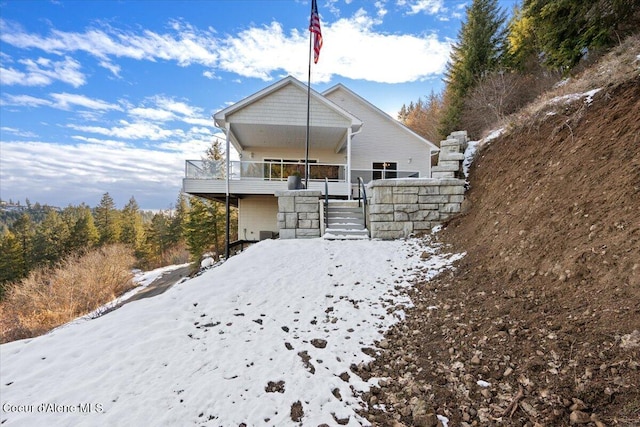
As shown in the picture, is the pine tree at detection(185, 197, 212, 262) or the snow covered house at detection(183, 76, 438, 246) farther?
the pine tree at detection(185, 197, 212, 262)

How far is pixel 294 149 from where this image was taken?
45.3ft

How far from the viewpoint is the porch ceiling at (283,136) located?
1127 cm

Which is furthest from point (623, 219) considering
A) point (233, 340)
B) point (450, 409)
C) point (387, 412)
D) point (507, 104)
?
point (507, 104)

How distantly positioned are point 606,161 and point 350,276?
12.9 feet

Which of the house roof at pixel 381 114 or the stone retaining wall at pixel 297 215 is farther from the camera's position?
the house roof at pixel 381 114

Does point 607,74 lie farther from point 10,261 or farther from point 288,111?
point 10,261

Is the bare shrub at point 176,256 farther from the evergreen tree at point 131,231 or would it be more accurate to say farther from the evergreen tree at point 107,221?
the evergreen tree at point 107,221

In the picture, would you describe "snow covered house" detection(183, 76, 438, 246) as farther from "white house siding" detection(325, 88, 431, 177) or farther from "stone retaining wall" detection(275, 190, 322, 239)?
"stone retaining wall" detection(275, 190, 322, 239)

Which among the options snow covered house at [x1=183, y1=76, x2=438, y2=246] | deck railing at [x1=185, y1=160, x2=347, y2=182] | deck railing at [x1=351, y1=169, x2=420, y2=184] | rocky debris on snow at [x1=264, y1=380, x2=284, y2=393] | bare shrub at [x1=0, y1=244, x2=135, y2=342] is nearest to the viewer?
rocky debris on snow at [x1=264, y1=380, x2=284, y2=393]

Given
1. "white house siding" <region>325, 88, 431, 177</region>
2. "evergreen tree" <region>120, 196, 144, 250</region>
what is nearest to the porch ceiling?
"white house siding" <region>325, 88, 431, 177</region>

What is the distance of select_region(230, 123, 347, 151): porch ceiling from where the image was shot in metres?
11.3

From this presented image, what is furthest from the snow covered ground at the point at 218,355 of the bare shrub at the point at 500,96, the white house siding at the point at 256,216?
the bare shrub at the point at 500,96

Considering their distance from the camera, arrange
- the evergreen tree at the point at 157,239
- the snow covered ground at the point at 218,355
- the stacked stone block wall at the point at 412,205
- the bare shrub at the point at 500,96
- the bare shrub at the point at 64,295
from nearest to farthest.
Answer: the snow covered ground at the point at 218,355 < the stacked stone block wall at the point at 412,205 < the bare shrub at the point at 500,96 < the bare shrub at the point at 64,295 < the evergreen tree at the point at 157,239

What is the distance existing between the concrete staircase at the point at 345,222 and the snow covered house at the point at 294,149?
7.01ft
